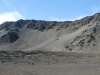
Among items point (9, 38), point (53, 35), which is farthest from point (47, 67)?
point (9, 38)

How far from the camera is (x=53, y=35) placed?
152m

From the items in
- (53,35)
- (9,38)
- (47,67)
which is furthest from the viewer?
(9,38)

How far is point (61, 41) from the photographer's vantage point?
12600cm

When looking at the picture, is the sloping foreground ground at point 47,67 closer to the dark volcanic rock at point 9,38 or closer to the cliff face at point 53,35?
the cliff face at point 53,35

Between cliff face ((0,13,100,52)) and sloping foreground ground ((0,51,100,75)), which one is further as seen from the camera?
cliff face ((0,13,100,52))

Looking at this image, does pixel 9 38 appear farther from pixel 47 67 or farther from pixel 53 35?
pixel 47 67

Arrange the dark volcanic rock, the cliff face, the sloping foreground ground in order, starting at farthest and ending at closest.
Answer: the dark volcanic rock → the cliff face → the sloping foreground ground

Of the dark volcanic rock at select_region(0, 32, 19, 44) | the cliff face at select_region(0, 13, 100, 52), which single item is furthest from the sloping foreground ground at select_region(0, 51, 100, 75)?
the dark volcanic rock at select_region(0, 32, 19, 44)

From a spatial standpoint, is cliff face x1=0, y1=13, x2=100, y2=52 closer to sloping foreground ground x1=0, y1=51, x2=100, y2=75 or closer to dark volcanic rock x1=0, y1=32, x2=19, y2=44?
dark volcanic rock x1=0, y1=32, x2=19, y2=44

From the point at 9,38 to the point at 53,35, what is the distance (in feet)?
96.8

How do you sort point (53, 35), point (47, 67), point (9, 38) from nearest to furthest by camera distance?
point (47, 67), point (53, 35), point (9, 38)

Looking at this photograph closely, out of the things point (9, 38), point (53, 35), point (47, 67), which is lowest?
point (47, 67)

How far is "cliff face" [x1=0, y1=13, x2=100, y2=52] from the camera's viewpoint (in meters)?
112

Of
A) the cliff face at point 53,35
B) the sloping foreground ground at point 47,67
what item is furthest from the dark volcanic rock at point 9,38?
the sloping foreground ground at point 47,67
